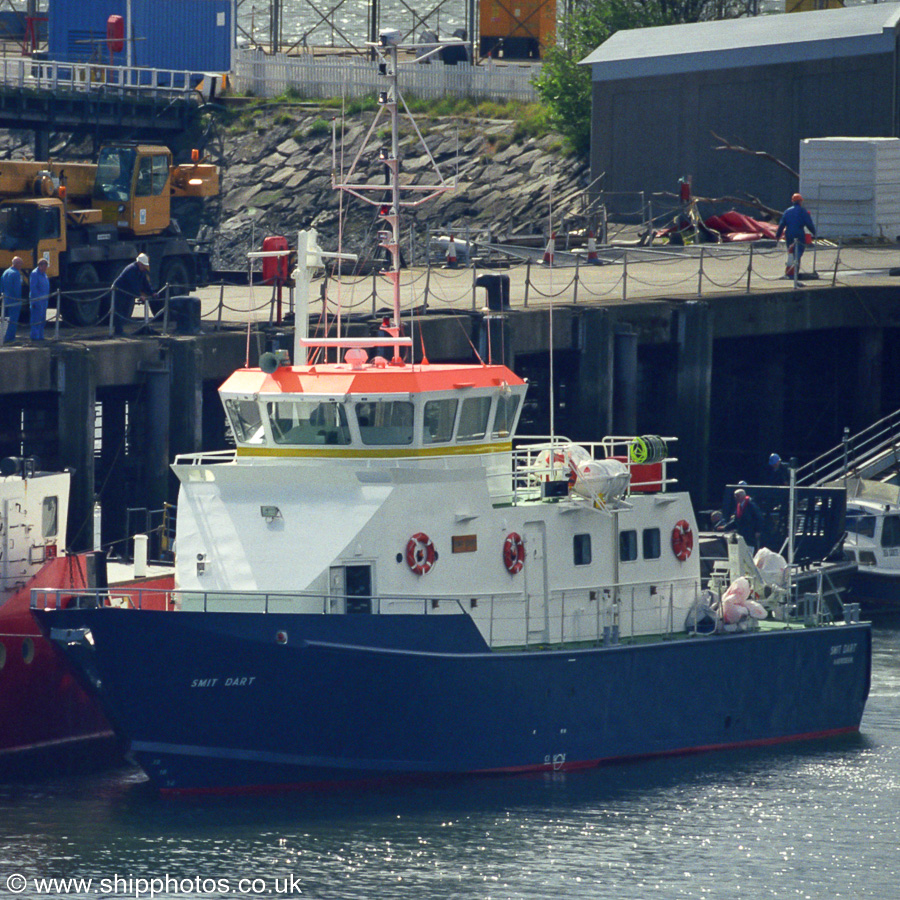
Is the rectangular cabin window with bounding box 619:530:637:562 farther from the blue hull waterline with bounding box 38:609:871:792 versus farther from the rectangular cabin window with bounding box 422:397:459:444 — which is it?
the rectangular cabin window with bounding box 422:397:459:444

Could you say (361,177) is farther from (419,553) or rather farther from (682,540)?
(419,553)

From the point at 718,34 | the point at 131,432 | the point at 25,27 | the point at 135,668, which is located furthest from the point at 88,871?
the point at 25,27

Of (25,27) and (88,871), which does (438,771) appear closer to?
(88,871)

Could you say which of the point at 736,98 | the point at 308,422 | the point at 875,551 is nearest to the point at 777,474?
the point at 875,551

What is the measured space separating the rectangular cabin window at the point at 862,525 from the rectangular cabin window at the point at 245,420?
12745 millimetres

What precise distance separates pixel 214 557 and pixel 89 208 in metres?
14.2

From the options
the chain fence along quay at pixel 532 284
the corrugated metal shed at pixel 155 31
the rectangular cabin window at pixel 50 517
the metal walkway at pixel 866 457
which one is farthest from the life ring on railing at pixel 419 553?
the corrugated metal shed at pixel 155 31

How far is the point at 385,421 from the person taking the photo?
18906 mm

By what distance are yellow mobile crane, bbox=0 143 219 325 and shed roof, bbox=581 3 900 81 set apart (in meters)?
15.9

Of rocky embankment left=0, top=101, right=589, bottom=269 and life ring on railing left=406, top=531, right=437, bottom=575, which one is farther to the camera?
rocky embankment left=0, top=101, right=589, bottom=269

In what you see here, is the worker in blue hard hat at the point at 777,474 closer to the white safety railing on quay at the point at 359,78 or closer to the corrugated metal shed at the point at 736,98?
the corrugated metal shed at the point at 736,98

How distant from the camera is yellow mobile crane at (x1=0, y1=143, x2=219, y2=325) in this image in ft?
94.0

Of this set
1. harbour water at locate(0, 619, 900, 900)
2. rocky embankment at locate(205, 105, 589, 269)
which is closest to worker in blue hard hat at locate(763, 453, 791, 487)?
harbour water at locate(0, 619, 900, 900)

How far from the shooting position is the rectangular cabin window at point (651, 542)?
20.8m
